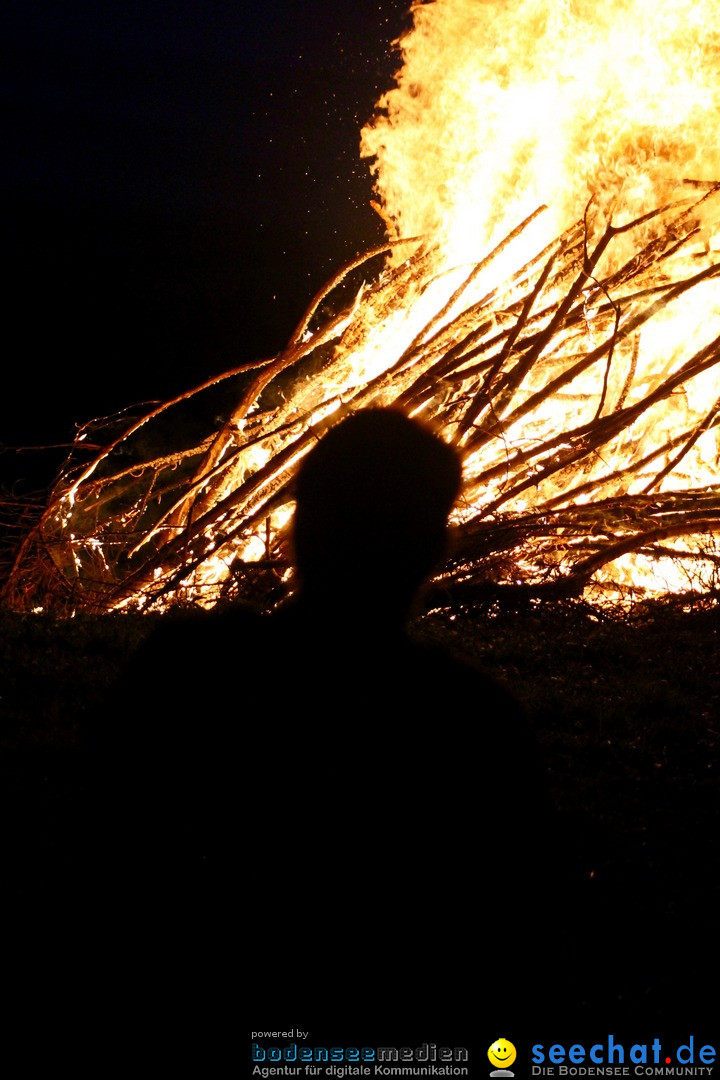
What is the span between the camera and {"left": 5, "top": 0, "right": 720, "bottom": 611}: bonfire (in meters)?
4.80

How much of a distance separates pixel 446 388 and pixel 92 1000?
4257 millimetres

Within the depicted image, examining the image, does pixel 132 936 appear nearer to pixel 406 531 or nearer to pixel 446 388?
pixel 406 531

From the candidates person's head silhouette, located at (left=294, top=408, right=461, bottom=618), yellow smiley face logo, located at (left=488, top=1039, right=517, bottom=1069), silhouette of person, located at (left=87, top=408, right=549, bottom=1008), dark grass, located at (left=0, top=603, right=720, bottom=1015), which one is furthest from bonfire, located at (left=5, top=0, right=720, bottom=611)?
yellow smiley face logo, located at (left=488, top=1039, right=517, bottom=1069)

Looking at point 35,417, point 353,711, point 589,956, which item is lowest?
point 589,956

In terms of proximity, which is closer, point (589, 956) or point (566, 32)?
point (589, 956)

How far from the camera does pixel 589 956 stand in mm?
1968

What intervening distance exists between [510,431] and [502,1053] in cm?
454

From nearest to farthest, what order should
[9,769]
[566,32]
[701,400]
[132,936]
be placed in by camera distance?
[132,936], [9,769], [566,32], [701,400]

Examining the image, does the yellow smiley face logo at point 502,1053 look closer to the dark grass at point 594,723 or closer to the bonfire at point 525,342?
the dark grass at point 594,723

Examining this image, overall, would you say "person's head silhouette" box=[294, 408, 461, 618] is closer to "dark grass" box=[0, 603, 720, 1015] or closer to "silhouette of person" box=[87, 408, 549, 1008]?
"silhouette of person" box=[87, 408, 549, 1008]

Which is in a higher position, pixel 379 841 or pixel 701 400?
pixel 701 400

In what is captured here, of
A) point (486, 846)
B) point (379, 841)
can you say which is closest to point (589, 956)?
point (486, 846)

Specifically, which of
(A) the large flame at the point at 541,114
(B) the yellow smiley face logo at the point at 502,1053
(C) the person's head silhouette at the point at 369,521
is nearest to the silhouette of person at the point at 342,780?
(C) the person's head silhouette at the point at 369,521

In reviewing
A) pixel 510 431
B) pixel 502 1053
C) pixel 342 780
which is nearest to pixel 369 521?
pixel 342 780
